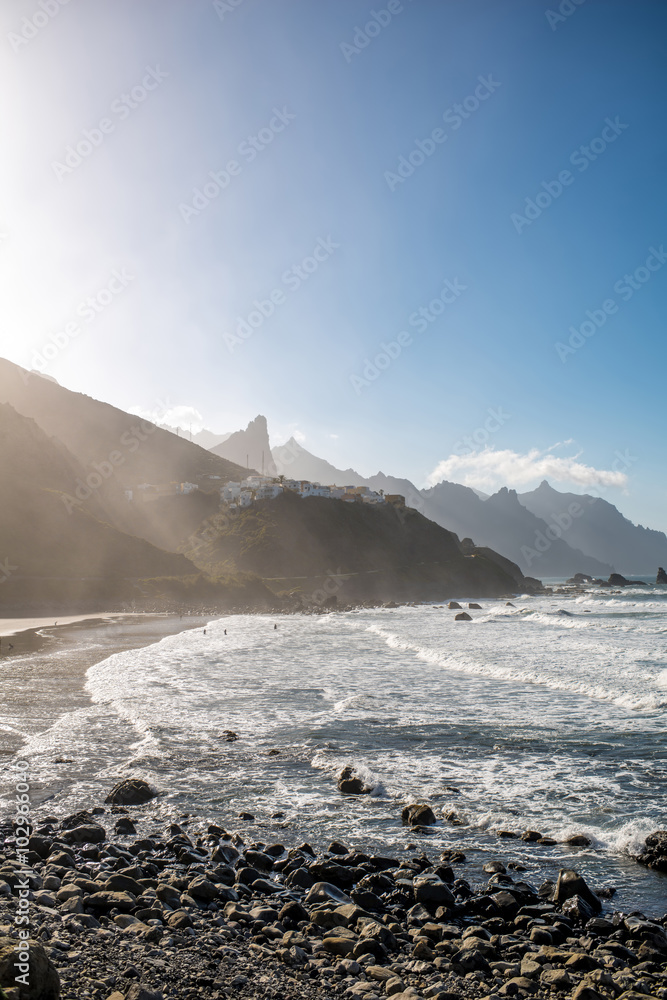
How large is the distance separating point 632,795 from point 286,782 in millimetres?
6700

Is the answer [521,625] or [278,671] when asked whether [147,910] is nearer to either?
[278,671]

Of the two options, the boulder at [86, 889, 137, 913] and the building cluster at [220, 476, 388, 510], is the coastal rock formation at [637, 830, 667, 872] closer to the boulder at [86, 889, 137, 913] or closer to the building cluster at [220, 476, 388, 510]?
the boulder at [86, 889, 137, 913]

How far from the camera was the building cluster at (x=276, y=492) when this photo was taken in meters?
140

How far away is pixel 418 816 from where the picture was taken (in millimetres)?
9859

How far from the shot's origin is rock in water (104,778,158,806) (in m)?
10.4

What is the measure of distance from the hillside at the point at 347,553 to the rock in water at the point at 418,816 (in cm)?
9066

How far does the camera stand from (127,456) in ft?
525

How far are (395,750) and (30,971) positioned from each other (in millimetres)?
10523

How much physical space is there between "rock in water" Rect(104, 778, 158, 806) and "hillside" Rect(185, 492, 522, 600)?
89.7 m

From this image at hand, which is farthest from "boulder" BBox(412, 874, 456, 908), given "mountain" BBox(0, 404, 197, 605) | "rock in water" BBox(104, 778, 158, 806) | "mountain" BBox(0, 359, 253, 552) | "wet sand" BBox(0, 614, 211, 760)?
"mountain" BBox(0, 359, 253, 552)

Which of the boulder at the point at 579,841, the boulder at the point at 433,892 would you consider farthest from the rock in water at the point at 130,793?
the boulder at the point at 579,841

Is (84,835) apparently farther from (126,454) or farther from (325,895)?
(126,454)

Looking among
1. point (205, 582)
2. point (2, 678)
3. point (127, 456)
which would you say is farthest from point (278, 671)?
point (127, 456)

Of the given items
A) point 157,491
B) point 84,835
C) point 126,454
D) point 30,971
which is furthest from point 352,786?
point 126,454
